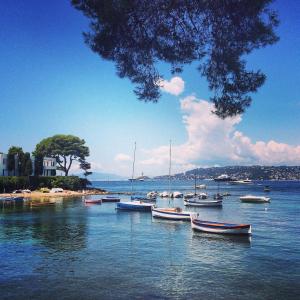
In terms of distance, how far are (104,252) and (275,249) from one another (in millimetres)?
18353

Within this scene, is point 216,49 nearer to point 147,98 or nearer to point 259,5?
point 259,5

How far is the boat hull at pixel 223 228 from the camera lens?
161ft

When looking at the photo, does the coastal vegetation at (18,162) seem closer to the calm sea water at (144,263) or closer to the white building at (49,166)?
the white building at (49,166)

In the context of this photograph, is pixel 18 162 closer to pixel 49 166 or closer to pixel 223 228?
pixel 49 166

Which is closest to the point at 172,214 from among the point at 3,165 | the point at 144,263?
the point at 144,263

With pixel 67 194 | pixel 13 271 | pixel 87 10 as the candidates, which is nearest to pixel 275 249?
pixel 13 271

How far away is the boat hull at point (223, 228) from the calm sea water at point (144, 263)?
108cm

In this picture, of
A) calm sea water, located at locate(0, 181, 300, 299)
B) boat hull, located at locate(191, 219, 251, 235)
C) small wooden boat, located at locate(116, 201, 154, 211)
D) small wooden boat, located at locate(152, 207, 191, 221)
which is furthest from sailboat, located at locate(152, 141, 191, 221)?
small wooden boat, located at locate(116, 201, 154, 211)

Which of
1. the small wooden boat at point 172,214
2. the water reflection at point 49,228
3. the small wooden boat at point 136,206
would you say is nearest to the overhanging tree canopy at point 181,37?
the water reflection at point 49,228

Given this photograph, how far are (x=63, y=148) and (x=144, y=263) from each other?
126 metres

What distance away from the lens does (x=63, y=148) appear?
154875 millimetres

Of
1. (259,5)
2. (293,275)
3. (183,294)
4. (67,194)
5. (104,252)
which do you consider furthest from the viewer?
(67,194)

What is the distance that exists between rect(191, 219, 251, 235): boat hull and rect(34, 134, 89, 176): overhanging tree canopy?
110m

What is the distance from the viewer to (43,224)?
5984cm
